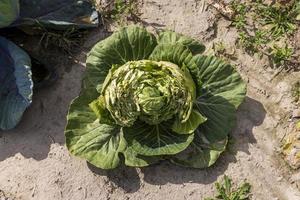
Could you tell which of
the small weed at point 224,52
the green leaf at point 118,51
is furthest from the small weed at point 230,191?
the green leaf at point 118,51

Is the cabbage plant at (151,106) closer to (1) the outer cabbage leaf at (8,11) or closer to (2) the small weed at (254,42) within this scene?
(2) the small weed at (254,42)

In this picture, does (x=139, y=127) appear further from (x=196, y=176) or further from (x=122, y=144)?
(x=196, y=176)

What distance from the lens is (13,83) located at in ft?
11.8

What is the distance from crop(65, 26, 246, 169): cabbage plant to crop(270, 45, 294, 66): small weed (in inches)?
15.5

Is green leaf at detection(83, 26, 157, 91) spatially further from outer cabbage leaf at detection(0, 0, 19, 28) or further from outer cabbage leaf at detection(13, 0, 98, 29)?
outer cabbage leaf at detection(0, 0, 19, 28)

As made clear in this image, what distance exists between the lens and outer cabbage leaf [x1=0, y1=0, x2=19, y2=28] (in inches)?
129

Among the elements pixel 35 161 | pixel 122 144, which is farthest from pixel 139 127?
pixel 35 161

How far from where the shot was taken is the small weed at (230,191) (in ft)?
11.6

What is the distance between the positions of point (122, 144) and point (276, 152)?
→ 100 cm

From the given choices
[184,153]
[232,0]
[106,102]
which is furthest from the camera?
[232,0]

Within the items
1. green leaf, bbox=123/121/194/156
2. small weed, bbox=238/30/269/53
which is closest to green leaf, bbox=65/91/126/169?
green leaf, bbox=123/121/194/156

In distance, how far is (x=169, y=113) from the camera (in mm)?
3330

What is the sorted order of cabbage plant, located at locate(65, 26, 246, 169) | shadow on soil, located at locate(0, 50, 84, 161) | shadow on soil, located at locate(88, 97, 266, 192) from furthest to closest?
shadow on soil, located at locate(0, 50, 84, 161) → shadow on soil, located at locate(88, 97, 266, 192) → cabbage plant, located at locate(65, 26, 246, 169)

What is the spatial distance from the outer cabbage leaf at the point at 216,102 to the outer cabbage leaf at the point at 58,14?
2.73ft
